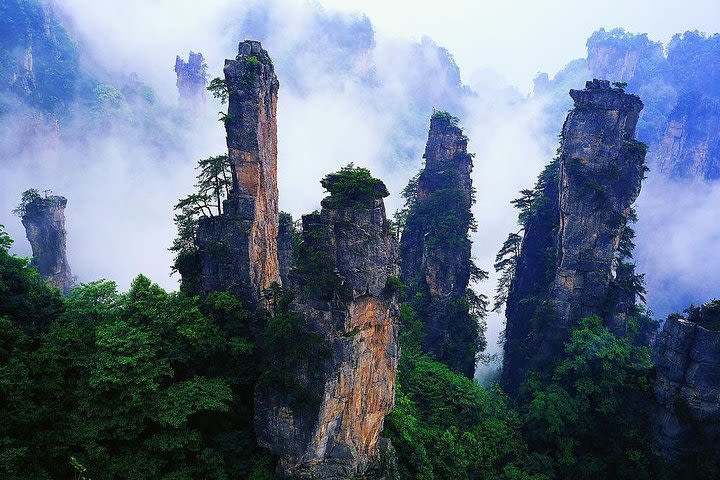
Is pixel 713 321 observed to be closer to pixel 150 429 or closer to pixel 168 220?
pixel 150 429

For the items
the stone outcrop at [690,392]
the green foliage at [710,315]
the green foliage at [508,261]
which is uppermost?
the green foliage at [508,261]

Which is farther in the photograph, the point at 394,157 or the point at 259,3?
the point at 259,3

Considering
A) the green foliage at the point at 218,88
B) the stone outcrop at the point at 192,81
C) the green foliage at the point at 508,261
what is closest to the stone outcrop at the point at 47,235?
the green foliage at the point at 218,88

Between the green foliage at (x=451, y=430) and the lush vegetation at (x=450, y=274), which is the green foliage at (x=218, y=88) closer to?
the green foliage at (x=451, y=430)

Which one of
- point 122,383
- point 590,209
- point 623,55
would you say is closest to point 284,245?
point 122,383

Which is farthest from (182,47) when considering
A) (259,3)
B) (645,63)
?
(645,63)

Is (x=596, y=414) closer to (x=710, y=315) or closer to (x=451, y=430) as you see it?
(x=710, y=315)

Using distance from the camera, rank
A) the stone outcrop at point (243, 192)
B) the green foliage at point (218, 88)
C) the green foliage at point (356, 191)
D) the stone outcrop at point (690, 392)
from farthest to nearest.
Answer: the stone outcrop at point (243, 192) → the stone outcrop at point (690, 392) → the green foliage at point (218, 88) → the green foliage at point (356, 191)

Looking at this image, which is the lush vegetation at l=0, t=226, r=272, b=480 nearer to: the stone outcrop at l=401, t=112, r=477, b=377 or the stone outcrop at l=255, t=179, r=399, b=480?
the stone outcrop at l=255, t=179, r=399, b=480
